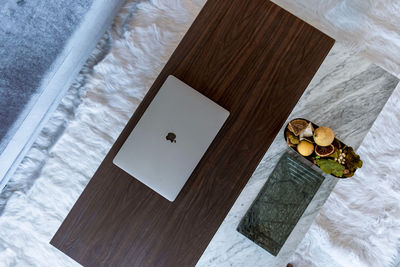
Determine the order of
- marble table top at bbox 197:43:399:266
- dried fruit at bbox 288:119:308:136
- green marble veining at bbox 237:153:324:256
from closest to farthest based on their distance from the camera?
dried fruit at bbox 288:119:308:136 → green marble veining at bbox 237:153:324:256 → marble table top at bbox 197:43:399:266

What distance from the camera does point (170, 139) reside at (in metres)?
1.11

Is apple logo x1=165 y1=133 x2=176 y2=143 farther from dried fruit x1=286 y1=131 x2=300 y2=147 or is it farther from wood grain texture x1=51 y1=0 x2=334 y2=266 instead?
dried fruit x1=286 y1=131 x2=300 y2=147

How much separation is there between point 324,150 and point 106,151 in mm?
833

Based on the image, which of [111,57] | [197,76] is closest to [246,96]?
[197,76]

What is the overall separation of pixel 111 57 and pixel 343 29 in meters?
0.95

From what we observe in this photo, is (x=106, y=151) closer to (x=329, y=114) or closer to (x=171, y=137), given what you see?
(x=171, y=137)

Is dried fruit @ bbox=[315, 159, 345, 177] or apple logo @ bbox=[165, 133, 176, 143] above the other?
dried fruit @ bbox=[315, 159, 345, 177]

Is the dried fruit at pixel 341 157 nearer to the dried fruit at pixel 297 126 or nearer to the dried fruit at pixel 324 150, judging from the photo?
the dried fruit at pixel 324 150

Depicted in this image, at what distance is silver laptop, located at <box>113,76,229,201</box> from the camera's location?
3.64ft

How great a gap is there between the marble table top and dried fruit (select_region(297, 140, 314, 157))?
0.78 feet

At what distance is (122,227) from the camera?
45.4 inches

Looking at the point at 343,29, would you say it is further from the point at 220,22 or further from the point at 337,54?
the point at 220,22

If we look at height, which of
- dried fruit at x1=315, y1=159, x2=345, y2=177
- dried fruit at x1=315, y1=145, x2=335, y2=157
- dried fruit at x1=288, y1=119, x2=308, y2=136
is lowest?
dried fruit at x1=315, y1=159, x2=345, y2=177

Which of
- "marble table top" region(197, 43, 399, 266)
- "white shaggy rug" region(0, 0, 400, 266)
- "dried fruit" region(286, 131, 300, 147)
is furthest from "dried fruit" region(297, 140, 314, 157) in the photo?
"white shaggy rug" region(0, 0, 400, 266)
